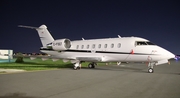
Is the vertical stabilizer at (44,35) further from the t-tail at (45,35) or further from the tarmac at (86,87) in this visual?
the tarmac at (86,87)

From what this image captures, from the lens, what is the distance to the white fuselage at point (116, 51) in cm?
1452

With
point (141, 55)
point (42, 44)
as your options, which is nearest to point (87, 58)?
point (141, 55)

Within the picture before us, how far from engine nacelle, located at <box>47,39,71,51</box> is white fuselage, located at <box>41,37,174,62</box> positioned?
1.72 ft

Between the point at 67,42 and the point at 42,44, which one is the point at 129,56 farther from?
the point at 42,44

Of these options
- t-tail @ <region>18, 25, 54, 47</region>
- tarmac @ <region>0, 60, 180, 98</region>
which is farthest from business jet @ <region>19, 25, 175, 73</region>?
tarmac @ <region>0, 60, 180, 98</region>

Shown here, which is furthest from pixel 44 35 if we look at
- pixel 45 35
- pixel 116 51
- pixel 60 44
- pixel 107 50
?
pixel 116 51

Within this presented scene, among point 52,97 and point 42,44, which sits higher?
point 42,44

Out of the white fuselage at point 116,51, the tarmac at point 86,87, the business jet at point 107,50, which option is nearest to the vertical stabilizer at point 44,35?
the business jet at point 107,50

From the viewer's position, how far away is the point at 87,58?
56.1 feet

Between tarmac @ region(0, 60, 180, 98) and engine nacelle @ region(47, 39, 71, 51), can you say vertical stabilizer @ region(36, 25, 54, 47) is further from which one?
tarmac @ region(0, 60, 180, 98)

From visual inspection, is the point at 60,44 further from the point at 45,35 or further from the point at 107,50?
the point at 107,50

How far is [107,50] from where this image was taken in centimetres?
1669

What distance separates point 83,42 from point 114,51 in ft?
14.2

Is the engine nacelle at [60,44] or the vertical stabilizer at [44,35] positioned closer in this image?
the engine nacelle at [60,44]
